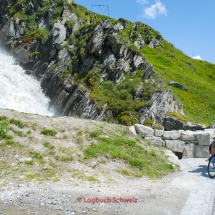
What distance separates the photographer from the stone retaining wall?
48.0 feet

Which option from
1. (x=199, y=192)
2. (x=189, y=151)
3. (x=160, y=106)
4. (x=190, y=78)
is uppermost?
(x=190, y=78)

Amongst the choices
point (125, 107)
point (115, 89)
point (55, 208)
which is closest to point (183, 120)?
Answer: point (125, 107)

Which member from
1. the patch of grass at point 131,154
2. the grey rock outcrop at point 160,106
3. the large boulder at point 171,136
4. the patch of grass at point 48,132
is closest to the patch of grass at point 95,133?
the patch of grass at point 131,154

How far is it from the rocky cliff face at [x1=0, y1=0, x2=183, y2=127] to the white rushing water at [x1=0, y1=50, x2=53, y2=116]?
1427mm

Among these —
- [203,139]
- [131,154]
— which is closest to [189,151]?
[203,139]

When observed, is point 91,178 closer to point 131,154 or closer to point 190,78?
point 131,154

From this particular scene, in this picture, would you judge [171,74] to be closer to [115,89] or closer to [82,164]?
[115,89]

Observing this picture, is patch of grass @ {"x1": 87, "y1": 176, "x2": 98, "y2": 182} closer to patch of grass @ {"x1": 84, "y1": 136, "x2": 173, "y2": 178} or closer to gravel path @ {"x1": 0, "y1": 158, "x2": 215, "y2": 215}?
gravel path @ {"x1": 0, "y1": 158, "x2": 215, "y2": 215}

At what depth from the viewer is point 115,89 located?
1129 inches

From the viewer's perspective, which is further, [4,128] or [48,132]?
[48,132]

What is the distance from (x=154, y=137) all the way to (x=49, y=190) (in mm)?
8269

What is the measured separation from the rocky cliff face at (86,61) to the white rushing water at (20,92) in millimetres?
1427

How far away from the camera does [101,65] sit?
1283 inches

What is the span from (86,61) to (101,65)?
2.86 m
